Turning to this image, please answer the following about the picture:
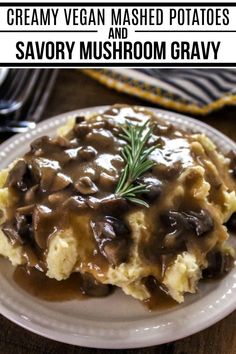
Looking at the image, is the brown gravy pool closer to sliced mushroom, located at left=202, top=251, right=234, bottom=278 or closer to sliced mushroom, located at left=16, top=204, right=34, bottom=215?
sliced mushroom, located at left=16, top=204, right=34, bottom=215

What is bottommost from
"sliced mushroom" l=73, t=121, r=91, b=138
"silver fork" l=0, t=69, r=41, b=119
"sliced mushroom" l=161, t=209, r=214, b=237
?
"silver fork" l=0, t=69, r=41, b=119

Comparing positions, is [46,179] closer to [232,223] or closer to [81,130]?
[81,130]

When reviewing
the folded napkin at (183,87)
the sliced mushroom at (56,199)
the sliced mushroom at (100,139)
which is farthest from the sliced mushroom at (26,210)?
the folded napkin at (183,87)

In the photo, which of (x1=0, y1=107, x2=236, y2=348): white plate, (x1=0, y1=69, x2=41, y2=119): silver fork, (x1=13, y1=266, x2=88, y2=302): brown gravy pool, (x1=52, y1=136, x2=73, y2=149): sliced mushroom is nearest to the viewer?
(x1=0, y1=107, x2=236, y2=348): white plate

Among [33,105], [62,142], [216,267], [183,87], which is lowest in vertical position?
[216,267]

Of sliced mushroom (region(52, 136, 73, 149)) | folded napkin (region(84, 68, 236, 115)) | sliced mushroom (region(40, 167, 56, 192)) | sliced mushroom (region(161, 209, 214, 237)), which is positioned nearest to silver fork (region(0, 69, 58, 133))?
folded napkin (region(84, 68, 236, 115))

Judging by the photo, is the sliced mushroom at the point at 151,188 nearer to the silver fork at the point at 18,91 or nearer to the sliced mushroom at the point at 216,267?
the sliced mushroom at the point at 216,267

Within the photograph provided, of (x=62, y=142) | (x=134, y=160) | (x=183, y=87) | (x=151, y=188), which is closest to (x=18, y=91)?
(x=183, y=87)
